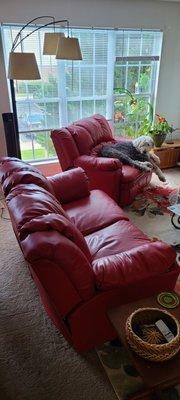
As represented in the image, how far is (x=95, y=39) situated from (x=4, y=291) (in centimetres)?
316

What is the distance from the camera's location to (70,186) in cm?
237

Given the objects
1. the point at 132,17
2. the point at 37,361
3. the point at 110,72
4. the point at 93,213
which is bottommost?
the point at 37,361

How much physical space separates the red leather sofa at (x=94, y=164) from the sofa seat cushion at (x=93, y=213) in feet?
1.61

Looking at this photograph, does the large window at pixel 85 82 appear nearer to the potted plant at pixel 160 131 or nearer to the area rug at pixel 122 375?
the potted plant at pixel 160 131

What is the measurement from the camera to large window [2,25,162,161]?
3.52 m

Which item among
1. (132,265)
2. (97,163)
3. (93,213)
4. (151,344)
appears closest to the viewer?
(151,344)

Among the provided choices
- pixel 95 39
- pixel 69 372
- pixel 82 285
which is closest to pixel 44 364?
pixel 69 372

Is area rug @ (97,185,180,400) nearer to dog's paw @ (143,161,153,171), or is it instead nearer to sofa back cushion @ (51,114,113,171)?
dog's paw @ (143,161,153,171)

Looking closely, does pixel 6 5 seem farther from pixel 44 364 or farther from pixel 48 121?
pixel 44 364

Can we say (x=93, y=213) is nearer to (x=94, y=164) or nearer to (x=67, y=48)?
(x=94, y=164)

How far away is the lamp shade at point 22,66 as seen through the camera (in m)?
2.28

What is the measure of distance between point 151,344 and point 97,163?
81.6 inches

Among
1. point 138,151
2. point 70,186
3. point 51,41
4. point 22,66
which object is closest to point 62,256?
point 70,186

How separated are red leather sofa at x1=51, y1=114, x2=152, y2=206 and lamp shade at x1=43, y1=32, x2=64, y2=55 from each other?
754mm
